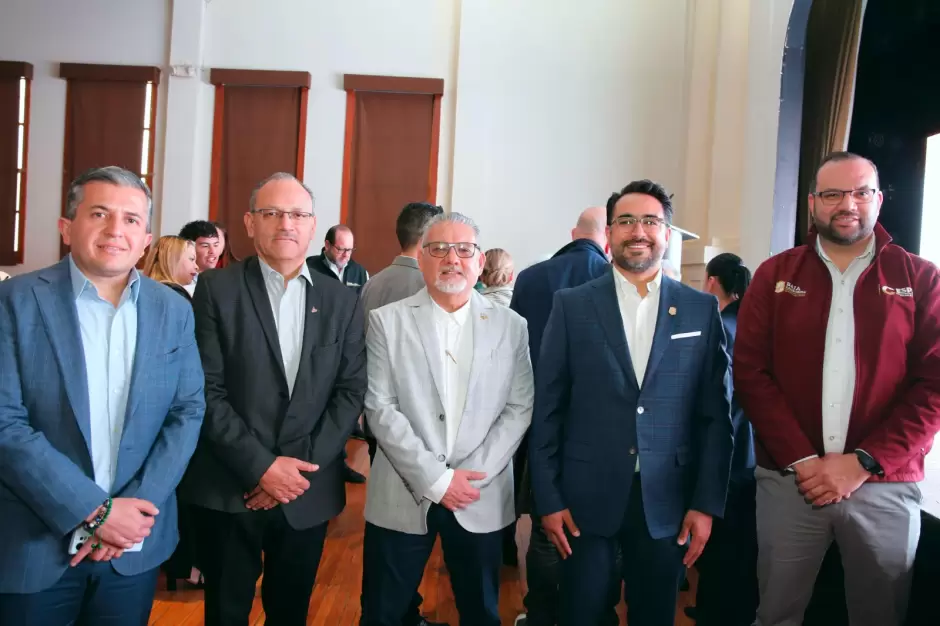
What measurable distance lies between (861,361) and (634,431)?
2.16ft

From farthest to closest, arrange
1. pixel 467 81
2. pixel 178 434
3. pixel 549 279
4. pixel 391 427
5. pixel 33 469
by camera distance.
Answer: pixel 467 81 → pixel 549 279 → pixel 391 427 → pixel 178 434 → pixel 33 469

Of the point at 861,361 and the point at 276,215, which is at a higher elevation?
the point at 276,215

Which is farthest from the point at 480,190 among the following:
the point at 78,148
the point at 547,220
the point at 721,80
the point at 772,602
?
the point at 772,602

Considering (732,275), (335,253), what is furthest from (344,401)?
(335,253)

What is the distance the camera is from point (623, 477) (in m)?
1.72

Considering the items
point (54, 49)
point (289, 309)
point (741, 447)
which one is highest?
point (54, 49)

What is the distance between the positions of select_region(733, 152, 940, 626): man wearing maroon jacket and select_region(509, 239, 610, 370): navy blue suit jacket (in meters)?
0.80

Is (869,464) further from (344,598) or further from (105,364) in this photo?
(344,598)

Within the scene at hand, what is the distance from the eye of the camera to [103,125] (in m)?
6.95

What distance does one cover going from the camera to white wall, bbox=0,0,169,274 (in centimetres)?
695

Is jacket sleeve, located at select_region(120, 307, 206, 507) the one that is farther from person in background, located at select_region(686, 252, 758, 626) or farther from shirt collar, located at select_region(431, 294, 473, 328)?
person in background, located at select_region(686, 252, 758, 626)

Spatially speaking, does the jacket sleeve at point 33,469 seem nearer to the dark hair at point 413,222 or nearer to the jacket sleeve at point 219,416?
the jacket sleeve at point 219,416

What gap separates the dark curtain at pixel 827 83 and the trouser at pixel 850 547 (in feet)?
9.38

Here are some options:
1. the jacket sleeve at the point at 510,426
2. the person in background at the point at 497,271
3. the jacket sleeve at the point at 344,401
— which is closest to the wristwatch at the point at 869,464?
the jacket sleeve at the point at 510,426
